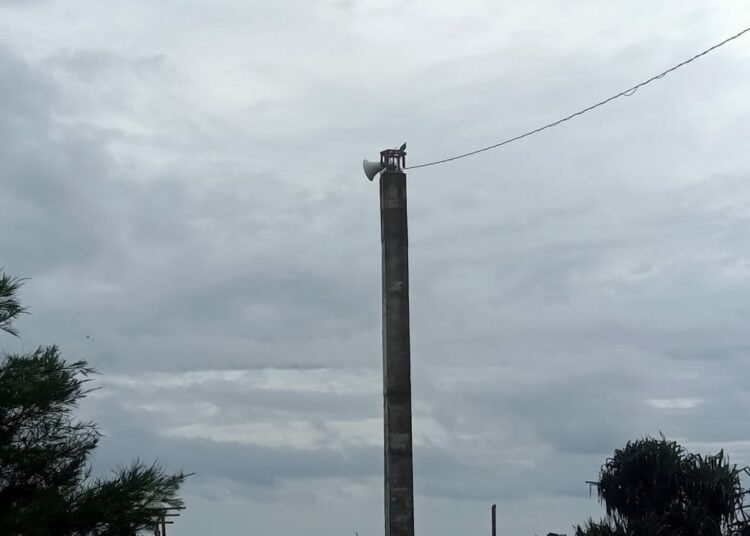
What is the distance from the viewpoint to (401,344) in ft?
65.6

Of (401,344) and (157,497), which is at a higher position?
(401,344)

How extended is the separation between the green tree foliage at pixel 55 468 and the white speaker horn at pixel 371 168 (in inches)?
325

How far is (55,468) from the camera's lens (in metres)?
24.5

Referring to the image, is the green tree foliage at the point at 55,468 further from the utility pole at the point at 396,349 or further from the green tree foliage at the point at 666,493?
the green tree foliage at the point at 666,493

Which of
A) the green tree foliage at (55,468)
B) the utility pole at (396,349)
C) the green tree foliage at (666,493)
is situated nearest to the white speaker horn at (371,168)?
the utility pole at (396,349)

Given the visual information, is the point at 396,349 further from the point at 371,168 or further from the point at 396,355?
the point at 371,168

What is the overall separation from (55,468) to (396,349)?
8.94 metres

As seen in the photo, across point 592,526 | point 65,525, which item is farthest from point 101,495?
point 592,526

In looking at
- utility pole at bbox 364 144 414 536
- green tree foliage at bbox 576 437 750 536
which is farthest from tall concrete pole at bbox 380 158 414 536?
green tree foliage at bbox 576 437 750 536

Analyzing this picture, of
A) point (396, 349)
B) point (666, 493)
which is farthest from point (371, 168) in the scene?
point (666, 493)

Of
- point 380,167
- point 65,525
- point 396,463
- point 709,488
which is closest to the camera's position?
point 396,463

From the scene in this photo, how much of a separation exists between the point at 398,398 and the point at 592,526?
80.0 feet

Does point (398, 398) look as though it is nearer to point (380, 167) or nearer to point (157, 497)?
point (380, 167)

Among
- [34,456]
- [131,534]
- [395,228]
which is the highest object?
[395,228]
